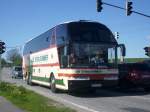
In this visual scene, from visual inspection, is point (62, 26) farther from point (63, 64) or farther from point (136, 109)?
point (136, 109)

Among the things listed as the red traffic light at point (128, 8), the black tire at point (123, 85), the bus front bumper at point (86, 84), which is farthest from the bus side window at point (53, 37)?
the red traffic light at point (128, 8)

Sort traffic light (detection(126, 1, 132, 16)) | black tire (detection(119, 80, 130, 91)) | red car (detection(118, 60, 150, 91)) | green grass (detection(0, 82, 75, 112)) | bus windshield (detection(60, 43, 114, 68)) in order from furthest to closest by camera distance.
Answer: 1. traffic light (detection(126, 1, 132, 16))
2. black tire (detection(119, 80, 130, 91))
3. red car (detection(118, 60, 150, 91))
4. bus windshield (detection(60, 43, 114, 68))
5. green grass (detection(0, 82, 75, 112))

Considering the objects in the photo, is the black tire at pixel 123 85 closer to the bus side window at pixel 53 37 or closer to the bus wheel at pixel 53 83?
the bus wheel at pixel 53 83

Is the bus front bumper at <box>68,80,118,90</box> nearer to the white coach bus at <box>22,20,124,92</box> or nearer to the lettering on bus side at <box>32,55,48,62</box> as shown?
the white coach bus at <box>22,20,124,92</box>

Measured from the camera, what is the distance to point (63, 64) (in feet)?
74.4

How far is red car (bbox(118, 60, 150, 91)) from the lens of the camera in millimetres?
25094

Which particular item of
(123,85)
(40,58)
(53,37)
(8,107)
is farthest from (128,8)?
(8,107)

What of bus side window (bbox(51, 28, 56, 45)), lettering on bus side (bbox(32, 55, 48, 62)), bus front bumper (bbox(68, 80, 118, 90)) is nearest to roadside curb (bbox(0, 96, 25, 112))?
bus front bumper (bbox(68, 80, 118, 90))

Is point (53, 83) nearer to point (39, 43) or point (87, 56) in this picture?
point (87, 56)

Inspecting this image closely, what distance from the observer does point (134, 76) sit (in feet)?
83.2

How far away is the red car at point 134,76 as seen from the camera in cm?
2509

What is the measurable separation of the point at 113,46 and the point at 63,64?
270cm

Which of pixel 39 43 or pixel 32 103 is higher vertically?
pixel 39 43

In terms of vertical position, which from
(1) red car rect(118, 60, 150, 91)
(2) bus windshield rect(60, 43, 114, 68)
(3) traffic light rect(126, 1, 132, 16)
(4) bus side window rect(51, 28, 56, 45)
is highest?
(3) traffic light rect(126, 1, 132, 16)
